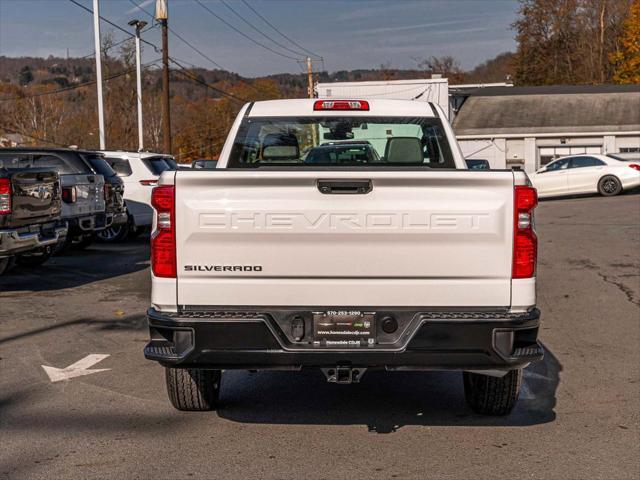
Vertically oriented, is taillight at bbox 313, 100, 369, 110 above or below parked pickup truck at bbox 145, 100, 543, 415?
above

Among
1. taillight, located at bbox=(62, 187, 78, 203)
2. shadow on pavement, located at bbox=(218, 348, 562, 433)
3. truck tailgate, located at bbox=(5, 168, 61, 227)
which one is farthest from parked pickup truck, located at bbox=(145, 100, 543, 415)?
taillight, located at bbox=(62, 187, 78, 203)

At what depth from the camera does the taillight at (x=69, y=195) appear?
13500mm

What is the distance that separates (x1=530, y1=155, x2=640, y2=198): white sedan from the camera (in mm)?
27719

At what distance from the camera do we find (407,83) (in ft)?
127

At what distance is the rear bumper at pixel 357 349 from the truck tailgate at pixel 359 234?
128 mm

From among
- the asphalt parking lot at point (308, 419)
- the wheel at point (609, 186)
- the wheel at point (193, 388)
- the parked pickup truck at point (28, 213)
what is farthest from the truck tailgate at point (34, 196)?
the wheel at point (609, 186)

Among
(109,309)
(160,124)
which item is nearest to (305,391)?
(109,309)

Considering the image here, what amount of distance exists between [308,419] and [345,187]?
1.88 m

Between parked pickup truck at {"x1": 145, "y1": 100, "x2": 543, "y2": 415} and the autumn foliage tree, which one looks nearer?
parked pickup truck at {"x1": 145, "y1": 100, "x2": 543, "y2": 415}

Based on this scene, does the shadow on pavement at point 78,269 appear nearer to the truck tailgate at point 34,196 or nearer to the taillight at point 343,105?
the truck tailgate at point 34,196

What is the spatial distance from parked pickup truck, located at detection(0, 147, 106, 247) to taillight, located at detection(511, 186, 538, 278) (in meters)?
10.1

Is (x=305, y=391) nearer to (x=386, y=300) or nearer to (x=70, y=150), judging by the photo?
(x=386, y=300)

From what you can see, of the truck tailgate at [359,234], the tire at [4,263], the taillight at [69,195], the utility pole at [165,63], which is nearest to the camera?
the truck tailgate at [359,234]

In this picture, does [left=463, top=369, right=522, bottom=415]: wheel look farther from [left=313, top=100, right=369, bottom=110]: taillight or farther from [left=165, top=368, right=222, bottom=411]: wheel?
[left=313, top=100, right=369, bottom=110]: taillight
